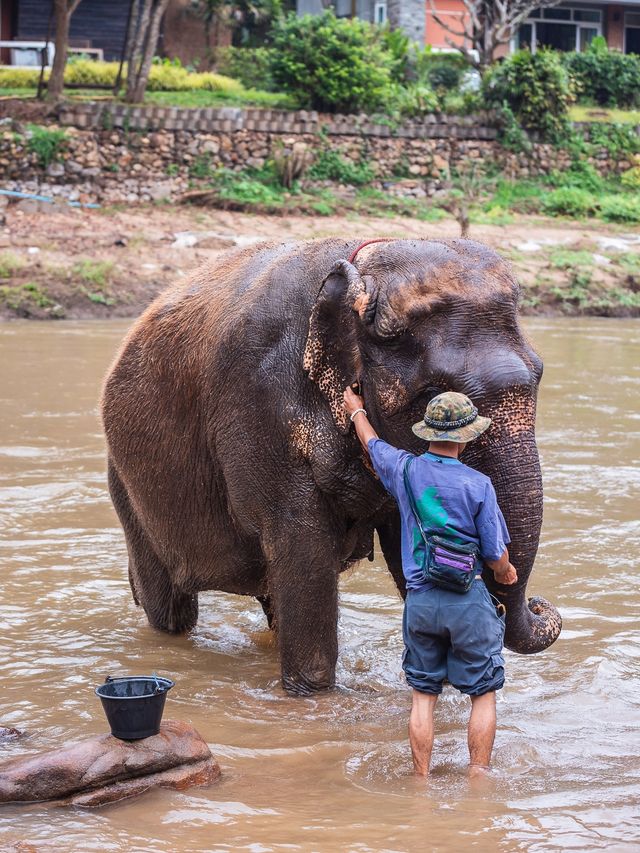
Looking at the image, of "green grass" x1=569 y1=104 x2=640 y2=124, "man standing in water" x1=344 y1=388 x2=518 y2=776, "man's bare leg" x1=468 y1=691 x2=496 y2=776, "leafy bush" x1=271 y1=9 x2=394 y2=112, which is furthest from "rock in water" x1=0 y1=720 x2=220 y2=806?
"green grass" x1=569 y1=104 x2=640 y2=124

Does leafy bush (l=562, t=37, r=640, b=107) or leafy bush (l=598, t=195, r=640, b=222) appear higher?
leafy bush (l=562, t=37, r=640, b=107)

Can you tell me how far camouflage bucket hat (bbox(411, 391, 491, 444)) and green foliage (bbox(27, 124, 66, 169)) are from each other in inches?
890

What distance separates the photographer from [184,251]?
72.2 ft

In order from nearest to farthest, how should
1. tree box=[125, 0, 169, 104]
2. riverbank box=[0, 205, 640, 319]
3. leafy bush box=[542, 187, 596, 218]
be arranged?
riverbank box=[0, 205, 640, 319] < leafy bush box=[542, 187, 596, 218] < tree box=[125, 0, 169, 104]

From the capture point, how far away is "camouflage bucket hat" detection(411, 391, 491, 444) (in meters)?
4.53

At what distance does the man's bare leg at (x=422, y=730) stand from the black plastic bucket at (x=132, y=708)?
0.94 metres

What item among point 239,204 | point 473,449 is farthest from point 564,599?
point 239,204

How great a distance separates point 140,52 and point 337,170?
21.8ft

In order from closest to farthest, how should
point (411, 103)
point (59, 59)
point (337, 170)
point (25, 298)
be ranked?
point (25, 298)
point (59, 59)
point (337, 170)
point (411, 103)

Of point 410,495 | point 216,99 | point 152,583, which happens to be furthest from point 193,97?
point 410,495

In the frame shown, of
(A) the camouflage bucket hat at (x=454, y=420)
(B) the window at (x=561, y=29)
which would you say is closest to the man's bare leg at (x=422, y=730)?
(A) the camouflage bucket hat at (x=454, y=420)

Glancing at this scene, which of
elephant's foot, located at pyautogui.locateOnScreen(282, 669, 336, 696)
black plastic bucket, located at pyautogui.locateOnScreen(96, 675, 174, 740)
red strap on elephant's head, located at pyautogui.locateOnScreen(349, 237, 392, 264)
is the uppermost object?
red strap on elephant's head, located at pyautogui.locateOnScreen(349, 237, 392, 264)

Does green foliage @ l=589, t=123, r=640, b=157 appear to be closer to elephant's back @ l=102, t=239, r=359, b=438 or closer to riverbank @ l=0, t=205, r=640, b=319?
riverbank @ l=0, t=205, r=640, b=319

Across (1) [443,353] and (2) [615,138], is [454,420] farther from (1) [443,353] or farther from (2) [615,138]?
(2) [615,138]
